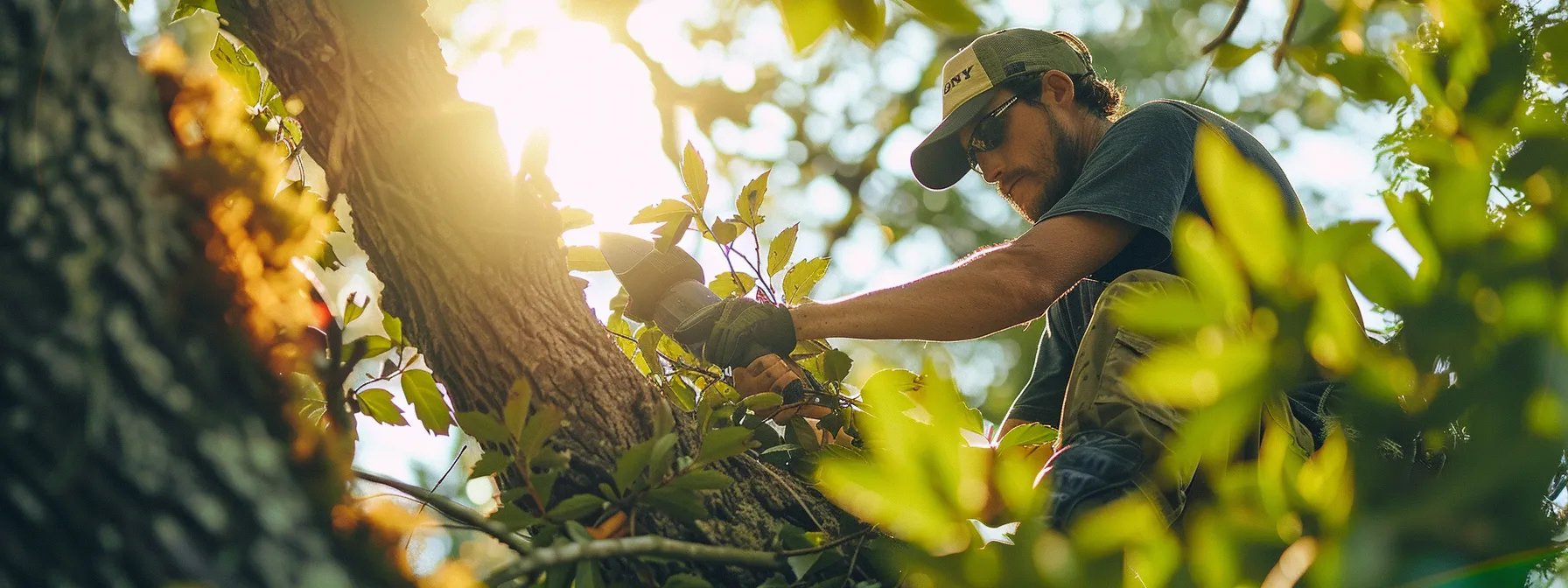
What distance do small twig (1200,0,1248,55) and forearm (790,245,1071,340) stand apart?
561 millimetres

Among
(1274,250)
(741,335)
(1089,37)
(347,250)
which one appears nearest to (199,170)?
(1274,250)

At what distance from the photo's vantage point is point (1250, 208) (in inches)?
23.0

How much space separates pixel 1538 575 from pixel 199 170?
4.85 ft

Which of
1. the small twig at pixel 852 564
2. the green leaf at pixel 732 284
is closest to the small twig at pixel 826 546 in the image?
the small twig at pixel 852 564

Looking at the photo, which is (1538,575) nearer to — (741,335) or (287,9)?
(741,335)

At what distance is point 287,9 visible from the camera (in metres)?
1.37

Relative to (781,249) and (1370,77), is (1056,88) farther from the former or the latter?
(1370,77)

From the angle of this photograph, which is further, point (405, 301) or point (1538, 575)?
point (405, 301)

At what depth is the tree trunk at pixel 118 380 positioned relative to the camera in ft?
1.98

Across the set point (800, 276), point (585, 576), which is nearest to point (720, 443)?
point (585, 576)

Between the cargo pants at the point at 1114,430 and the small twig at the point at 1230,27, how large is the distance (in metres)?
0.37

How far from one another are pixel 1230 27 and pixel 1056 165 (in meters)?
1.24

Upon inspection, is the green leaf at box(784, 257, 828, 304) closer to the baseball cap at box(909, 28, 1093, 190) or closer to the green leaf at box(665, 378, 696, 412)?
the green leaf at box(665, 378, 696, 412)

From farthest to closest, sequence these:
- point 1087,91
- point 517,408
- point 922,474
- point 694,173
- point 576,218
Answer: point 1087,91 < point 694,173 < point 576,218 < point 517,408 < point 922,474
